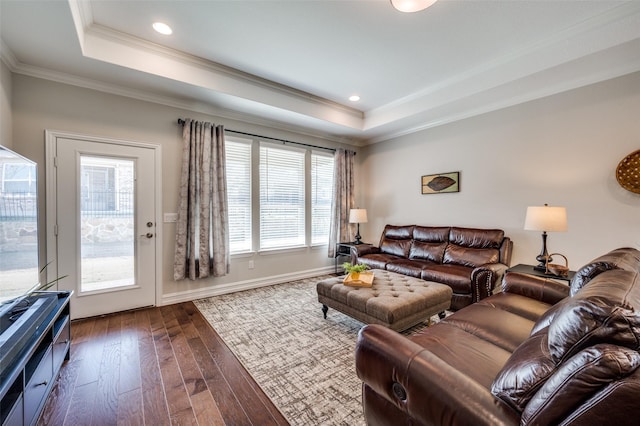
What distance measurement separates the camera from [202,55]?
9.77 feet

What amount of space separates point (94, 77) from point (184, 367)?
10.5ft

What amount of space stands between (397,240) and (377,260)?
0.73 meters

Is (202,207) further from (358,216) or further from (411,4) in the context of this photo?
(411,4)

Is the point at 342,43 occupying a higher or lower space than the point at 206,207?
higher

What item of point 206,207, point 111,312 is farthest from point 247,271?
point 111,312

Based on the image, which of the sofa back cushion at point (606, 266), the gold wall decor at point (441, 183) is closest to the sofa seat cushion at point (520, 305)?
the sofa back cushion at point (606, 266)

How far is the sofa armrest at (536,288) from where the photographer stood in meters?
2.08

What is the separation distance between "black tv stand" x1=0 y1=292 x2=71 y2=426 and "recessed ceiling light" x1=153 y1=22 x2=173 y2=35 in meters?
2.53

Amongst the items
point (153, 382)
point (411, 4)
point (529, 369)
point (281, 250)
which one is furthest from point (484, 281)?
point (153, 382)

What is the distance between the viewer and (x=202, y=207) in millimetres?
3590

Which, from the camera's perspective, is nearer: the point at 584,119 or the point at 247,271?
the point at 584,119

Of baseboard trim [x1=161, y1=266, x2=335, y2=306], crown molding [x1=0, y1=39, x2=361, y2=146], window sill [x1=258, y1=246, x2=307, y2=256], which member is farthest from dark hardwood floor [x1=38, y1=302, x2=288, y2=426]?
crown molding [x1=0, y1=39, x2=361, y2=146]

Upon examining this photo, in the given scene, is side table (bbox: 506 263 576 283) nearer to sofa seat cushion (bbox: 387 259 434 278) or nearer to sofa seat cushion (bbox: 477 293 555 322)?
sofa seat cushion (bbox: 477 293 555 322)

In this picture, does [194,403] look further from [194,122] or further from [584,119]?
[584,119]
